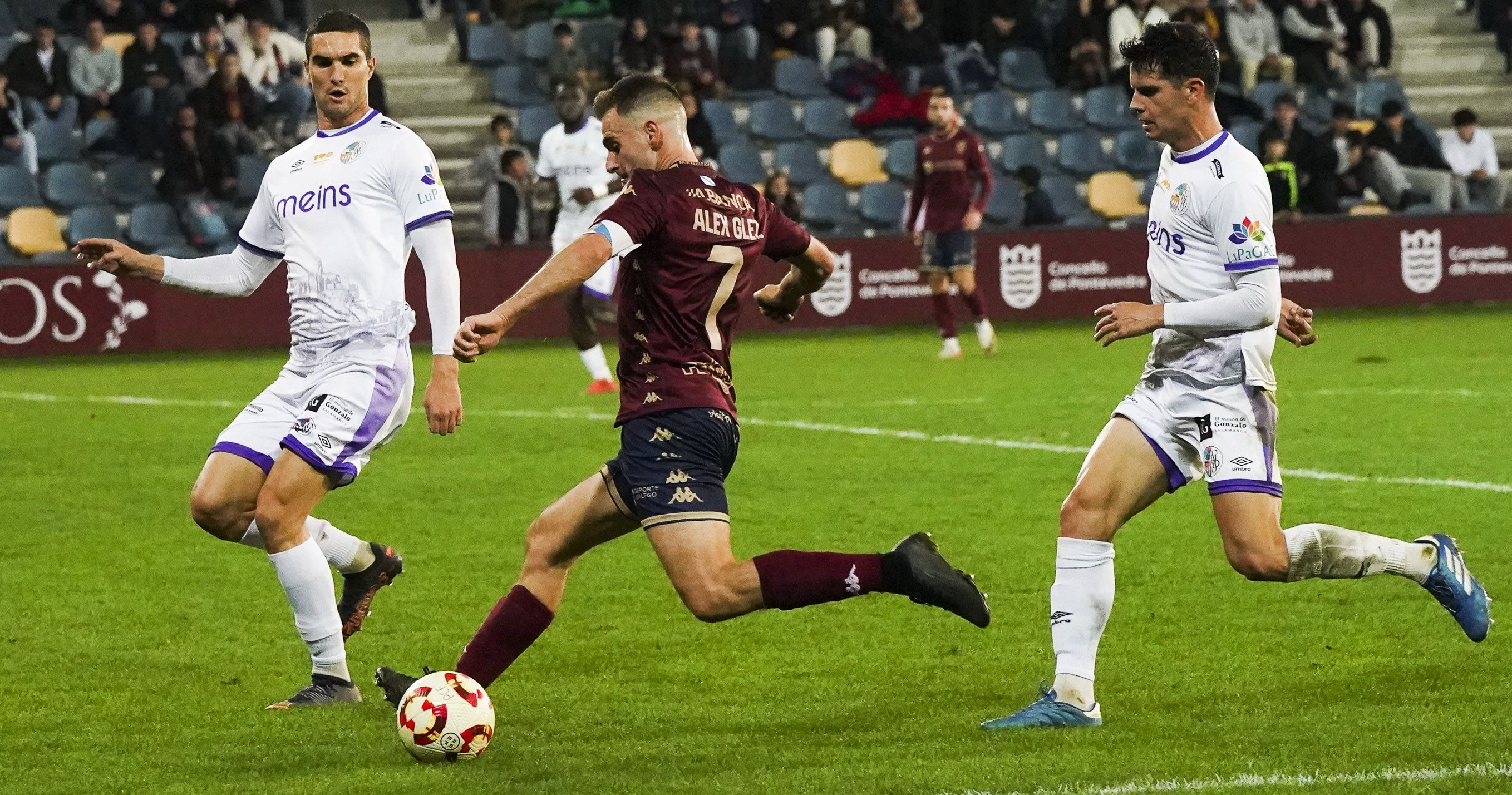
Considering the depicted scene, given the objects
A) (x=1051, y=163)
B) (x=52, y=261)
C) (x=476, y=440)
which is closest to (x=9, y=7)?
(x=52, y=261)

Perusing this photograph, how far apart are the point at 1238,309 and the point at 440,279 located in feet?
7.66

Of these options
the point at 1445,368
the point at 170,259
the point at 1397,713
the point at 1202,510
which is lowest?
the point at 1445,368

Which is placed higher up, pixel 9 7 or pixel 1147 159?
pixel 9 7

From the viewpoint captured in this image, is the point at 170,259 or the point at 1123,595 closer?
the point at 170,259

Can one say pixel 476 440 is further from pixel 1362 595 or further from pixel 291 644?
pixel 1362 595

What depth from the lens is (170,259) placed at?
6598 millimetres

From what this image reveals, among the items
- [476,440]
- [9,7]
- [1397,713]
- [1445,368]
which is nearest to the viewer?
[1397,713]

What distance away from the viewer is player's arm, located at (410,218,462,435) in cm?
580

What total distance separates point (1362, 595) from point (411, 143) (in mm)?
3822

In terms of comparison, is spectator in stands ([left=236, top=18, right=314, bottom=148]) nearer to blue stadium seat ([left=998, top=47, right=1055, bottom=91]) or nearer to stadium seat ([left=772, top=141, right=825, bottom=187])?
stadium seat ([left=772, top=141, right=825, bottom=187])

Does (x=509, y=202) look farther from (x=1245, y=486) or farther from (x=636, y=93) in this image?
(x=1245, y=486)

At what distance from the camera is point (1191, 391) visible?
19.0 feet

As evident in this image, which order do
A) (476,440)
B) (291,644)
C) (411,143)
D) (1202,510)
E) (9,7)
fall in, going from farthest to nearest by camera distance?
(9,7) < (476,440) < (1202,510) < (291,644) < (411,143)

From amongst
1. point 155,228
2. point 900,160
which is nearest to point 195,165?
point 155,228
